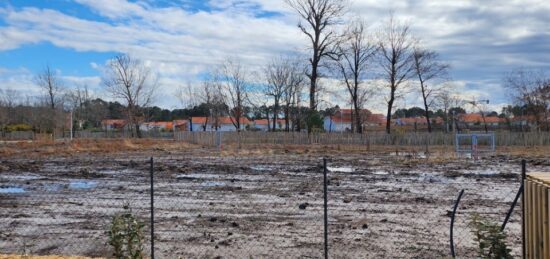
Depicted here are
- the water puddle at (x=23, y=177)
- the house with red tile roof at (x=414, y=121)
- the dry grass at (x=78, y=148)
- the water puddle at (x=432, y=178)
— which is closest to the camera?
the water puddle at (x=432, y=178)

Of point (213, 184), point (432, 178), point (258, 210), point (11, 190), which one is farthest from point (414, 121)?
point (258, 210)

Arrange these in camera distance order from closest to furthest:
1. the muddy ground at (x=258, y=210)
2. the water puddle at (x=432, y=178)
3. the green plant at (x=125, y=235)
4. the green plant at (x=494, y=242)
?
the green plant at (x=494, y=242) → the green plant at (x=125, y=235) → the muddy ground at (x=258, y=210) → the water puddle at (x=432, y=178)

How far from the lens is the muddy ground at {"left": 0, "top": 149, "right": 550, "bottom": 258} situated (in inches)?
419

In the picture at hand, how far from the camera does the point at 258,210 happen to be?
15.2m

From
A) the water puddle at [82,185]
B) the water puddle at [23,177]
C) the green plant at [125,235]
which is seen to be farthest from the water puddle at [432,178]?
the green plant at [125,235]

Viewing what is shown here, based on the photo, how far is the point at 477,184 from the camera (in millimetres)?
21547

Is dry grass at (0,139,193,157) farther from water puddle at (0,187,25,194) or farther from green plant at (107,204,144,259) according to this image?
green plant at (107,204,144,259)

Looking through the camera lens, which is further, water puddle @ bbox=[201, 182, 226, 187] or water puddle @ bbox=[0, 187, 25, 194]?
water puddle @ bbox=[201, 182, 226, 187]

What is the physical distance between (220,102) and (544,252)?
9179cm

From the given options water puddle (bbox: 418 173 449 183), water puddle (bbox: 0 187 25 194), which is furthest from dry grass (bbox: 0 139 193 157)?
water puddle (bbox: 418 173 449 183)

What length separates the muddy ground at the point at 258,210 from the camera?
10648 millimetres

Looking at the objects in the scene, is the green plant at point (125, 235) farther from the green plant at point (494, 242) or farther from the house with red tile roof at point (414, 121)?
the house with red tile roof at point (414, 121)

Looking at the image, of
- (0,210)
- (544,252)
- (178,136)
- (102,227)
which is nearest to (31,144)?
(178,136)

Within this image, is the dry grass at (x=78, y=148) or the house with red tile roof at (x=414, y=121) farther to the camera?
the house with red tile roof at (x=414, y=121)
